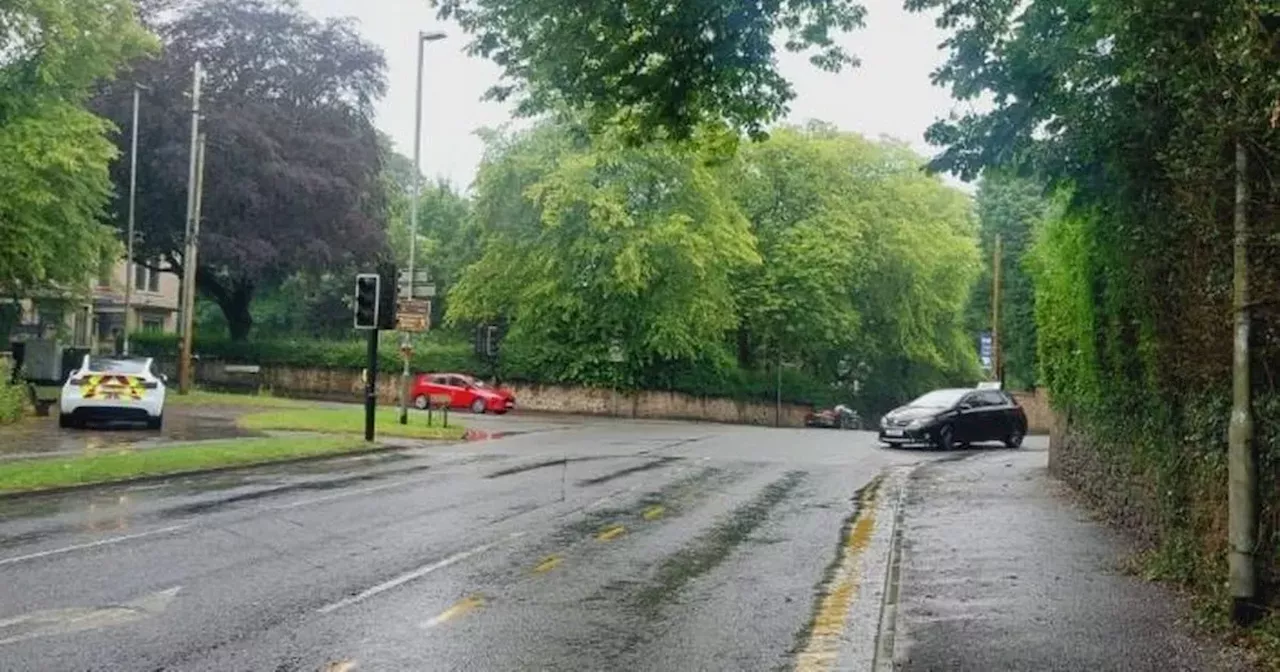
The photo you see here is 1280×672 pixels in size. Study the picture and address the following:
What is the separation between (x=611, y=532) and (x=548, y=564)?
7.38 feet

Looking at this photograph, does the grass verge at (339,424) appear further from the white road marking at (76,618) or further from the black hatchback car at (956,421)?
the white road marking at (76,618)

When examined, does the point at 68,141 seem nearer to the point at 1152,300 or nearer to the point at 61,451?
the point at 61,451

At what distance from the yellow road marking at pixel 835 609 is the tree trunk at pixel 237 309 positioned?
161 ft

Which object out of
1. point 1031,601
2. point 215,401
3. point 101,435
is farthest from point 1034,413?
point 1031,601

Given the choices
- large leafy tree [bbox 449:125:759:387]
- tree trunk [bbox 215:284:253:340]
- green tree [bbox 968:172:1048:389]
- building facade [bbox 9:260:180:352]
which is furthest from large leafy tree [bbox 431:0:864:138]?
building facade [bbox 9:260:180:352]

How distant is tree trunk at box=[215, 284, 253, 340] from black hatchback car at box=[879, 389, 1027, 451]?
3731 centimetres

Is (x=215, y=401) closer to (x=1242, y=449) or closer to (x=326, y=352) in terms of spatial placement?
(x=326, y=352)

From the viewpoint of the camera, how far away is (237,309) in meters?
58.0

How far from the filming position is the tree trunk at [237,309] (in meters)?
57.6

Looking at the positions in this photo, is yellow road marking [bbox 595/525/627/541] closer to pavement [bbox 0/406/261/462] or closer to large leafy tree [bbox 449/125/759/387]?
pavement [bbox 0/406/261/462]

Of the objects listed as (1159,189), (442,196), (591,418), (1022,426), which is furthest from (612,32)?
(442,196)

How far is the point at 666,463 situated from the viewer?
22.9m

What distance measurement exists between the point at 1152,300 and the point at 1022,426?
22.3m

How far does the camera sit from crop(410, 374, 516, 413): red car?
46219 mm
